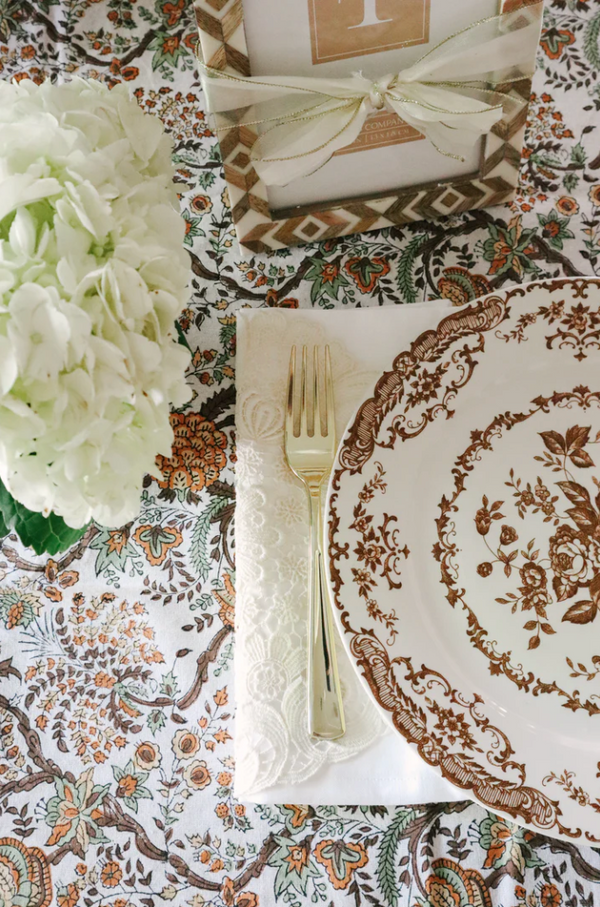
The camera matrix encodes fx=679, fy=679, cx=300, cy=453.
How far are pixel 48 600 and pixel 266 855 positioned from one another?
28 centimetres

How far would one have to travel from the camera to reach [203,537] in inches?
24.6

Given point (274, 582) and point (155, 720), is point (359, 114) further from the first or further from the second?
point (155, 720)

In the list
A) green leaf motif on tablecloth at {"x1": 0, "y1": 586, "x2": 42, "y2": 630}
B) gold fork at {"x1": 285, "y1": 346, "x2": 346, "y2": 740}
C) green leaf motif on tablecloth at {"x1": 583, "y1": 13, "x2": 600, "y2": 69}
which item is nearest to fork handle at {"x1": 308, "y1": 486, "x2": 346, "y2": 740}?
gold fork at {"x1": 285, "y1": 346, "x2": 346, "y2": 740}

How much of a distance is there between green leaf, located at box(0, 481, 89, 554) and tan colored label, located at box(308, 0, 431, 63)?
15.8 inches

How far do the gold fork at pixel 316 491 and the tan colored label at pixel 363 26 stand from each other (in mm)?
237

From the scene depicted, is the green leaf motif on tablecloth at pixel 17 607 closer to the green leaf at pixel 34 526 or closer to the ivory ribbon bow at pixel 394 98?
the green leaf at pixel 34 526

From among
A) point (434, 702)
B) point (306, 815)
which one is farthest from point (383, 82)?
point (306, 815)

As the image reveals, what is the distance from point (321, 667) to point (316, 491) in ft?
0.48

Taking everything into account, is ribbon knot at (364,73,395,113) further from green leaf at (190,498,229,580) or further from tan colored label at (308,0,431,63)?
green leaf at (190,498,229,580)

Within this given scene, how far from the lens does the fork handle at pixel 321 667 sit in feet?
1.75

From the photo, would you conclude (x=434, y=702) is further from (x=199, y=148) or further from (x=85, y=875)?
(x=199, y=148)

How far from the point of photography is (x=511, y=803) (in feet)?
1.58

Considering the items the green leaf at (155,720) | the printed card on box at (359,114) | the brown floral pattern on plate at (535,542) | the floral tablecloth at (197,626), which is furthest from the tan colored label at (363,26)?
the green leaf at (155,720)

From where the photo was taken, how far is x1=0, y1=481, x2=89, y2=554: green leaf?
0.47 m
